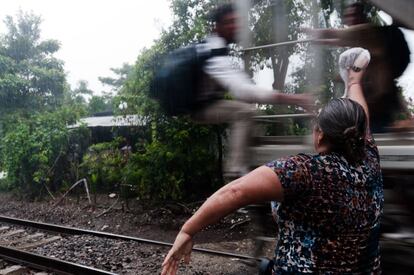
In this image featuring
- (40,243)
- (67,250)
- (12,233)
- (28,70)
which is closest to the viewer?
(67,250)

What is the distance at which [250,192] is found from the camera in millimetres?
1290

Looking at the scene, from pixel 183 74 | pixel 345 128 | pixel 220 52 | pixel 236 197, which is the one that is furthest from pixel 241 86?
pixel 236 197

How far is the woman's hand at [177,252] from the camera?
1396 millimetres

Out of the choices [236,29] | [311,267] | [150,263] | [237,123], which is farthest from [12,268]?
[311,267]

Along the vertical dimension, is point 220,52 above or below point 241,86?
above

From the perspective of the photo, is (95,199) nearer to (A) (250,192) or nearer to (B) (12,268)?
(B) (12,268)

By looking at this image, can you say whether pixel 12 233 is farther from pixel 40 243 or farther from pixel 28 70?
pixel 28 70

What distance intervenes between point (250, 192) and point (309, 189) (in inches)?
7.8

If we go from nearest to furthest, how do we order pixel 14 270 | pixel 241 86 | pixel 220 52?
pixel 241 86 → pixel 220 52 → pixel 14 270

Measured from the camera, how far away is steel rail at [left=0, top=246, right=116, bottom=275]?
468 centimetres

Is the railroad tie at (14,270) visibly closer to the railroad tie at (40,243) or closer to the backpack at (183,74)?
the railroad tie at (40,243)

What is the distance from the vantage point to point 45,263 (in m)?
5.14

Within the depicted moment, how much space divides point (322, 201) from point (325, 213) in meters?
0.04

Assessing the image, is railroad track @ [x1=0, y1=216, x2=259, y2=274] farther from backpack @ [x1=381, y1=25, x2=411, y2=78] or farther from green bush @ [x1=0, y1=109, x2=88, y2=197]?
green bush @ [x1=0, y1=109, x2=88, y2=197]
